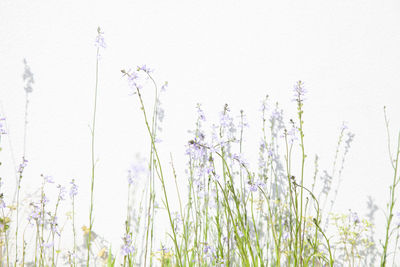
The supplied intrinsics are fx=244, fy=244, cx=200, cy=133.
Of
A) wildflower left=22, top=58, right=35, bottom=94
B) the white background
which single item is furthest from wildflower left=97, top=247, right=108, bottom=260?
wildflower left=22, top=58, right=35, bottom=94

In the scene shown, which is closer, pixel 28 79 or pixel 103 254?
pixel 103 254

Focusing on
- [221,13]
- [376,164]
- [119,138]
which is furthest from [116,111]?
[376,164]

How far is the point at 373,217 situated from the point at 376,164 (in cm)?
54

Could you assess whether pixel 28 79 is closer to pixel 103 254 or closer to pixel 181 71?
pixel 181 71

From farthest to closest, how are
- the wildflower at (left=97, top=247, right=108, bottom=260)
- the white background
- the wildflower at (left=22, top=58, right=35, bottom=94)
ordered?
1. the wildflower at (left=22, top=58, right=35, bottom=94)
2. the white background
3. the wildflower at (left=97, top=247, right=108, bottom=260)

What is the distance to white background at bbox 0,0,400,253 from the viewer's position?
2.66m

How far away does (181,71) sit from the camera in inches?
112

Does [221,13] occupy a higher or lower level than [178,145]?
higher

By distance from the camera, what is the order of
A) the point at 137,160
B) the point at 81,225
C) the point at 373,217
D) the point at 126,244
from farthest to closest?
the point at 81,225 → the point at 373,217 → the point at 126,244 → the point at 137,160

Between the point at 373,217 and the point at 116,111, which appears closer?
the point at 373,217

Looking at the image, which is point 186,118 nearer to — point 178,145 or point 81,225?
A: point 178,145

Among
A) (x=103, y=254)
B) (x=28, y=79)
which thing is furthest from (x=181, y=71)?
(x=103, y=254)

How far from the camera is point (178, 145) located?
8.98 ft

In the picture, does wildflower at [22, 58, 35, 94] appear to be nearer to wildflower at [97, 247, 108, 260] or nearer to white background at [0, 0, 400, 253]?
white background at [0, 0, 400, 253]
